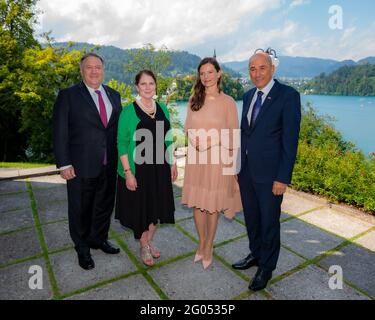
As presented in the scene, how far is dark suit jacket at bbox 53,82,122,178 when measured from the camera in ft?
9.54

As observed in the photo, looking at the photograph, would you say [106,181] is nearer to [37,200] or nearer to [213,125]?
[213,125]

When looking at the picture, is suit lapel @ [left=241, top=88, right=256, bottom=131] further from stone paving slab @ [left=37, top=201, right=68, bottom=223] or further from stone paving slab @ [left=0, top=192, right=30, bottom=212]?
stone paving slab @ [left=0, top=192, right=30, bottom=212]

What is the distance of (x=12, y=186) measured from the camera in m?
5.85

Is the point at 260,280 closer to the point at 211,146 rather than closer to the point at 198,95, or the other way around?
the point at 211,146

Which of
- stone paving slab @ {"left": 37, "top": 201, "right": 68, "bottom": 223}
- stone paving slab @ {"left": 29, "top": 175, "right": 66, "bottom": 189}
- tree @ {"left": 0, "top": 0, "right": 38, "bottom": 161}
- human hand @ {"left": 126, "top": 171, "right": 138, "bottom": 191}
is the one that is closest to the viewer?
human hand @ {"left": 126, "top": 171, "right": 138, "bottom": 191}

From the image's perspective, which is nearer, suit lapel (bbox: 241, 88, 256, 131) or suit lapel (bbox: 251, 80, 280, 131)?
suit lapel (bbox: 251, 80, 280, 131)

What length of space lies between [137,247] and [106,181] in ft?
3.42

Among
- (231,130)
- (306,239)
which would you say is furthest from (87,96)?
(306,239)

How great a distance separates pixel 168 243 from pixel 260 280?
4.55 ft

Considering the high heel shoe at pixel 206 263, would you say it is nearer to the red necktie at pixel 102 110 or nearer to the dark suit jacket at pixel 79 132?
the dark suit jacket at pixel 79 132

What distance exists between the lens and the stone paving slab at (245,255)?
3260 mm

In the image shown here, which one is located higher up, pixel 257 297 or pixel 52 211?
pixel 52 211

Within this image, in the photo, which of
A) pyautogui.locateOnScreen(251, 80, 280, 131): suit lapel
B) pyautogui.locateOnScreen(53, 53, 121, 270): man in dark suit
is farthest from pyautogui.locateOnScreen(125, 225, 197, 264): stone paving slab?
pyautogui.locateOnScreen(251, 80, 280, 131): suit lapel

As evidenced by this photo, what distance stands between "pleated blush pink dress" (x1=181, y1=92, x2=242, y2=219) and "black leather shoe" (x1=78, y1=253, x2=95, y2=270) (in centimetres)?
134
